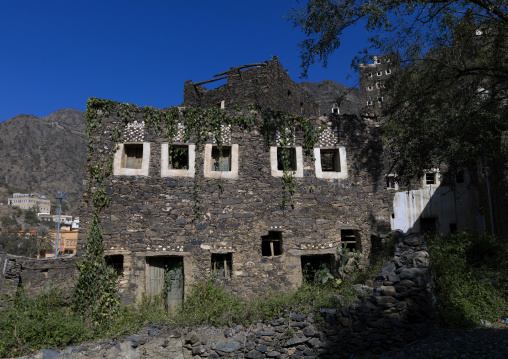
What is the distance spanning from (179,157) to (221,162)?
4.68 ft

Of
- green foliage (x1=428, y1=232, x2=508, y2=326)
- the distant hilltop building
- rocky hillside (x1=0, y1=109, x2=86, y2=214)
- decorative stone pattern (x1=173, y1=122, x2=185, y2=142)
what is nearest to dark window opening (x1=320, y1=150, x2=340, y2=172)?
green foliage (x1=428, y1=232, x2=508, y2=326)

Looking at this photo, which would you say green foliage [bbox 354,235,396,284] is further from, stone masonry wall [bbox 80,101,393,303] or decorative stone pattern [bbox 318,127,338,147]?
decorative stone pattern [bbox 318,127,338,147]

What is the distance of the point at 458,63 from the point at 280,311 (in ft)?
30.2

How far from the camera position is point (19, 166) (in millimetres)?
91438

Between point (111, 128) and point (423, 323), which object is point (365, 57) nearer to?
point (423, 323)

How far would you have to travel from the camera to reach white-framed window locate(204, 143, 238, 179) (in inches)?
455

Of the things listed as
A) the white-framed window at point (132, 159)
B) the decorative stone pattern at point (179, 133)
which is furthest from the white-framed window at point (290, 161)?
the white-framed window at point (132, 159)

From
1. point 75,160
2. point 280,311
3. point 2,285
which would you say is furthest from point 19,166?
point 280,311

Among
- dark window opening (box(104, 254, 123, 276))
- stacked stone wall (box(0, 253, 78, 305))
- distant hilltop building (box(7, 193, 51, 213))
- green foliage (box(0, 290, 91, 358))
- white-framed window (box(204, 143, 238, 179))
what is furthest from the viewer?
distant hilltop building (box(7, 193, 51, 213))

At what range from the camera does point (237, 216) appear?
1134 cm

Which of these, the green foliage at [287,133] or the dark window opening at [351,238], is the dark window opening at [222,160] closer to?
the green foliage at [287,133]

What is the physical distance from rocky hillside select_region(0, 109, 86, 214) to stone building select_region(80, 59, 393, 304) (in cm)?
7563

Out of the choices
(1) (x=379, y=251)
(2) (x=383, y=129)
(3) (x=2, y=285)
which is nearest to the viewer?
(3) (x=2, y=285)

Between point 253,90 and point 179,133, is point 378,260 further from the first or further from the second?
point 253,90
